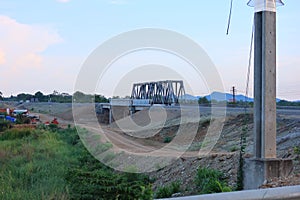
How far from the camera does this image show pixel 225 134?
22.9 meters

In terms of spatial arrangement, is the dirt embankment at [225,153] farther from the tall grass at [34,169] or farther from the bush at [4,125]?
the bush at [4,125]

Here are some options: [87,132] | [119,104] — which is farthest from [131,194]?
[119,104]

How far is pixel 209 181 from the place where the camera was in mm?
8094

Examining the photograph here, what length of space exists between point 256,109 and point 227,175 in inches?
92.7

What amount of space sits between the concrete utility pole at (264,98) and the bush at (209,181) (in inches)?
30.8

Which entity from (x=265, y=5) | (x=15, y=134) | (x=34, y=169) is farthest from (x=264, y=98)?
(x=15, y=134)

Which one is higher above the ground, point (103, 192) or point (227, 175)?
point (227, 175)

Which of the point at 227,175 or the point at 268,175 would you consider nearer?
the point at 268,175

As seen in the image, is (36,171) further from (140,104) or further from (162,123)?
(140,104)

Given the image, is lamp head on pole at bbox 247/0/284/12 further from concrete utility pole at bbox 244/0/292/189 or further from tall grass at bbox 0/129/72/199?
tall grass at bbox 0/129/72/199

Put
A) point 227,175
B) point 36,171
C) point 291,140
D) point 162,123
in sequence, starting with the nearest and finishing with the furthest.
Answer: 1. point 227,175
2. point 291,140
3. point 36,171
4. point 162,123

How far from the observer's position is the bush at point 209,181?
7503 millimetres

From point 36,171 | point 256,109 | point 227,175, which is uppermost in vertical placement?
point 256,109

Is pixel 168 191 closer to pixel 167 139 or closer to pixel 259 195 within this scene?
pixel 259 195
